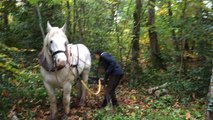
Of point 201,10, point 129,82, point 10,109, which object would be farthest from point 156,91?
point 10,109

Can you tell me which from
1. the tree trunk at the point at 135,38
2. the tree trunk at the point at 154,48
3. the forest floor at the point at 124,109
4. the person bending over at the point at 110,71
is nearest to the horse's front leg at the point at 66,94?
the forest floor at the point at 124,109

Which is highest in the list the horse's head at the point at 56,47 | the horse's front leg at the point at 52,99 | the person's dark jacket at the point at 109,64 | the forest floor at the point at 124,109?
the horse's head at the point at 56,47

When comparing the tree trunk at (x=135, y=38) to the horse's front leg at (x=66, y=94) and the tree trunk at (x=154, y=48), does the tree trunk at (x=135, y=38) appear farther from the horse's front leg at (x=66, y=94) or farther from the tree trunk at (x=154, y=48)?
Result: the horse's front leg at (x=66, y=94)

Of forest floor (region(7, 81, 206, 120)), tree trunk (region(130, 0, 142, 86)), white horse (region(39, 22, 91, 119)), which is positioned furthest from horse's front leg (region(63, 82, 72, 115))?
tree trunk (region(130, 0, 142, 86))

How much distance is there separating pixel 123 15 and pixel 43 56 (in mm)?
5885

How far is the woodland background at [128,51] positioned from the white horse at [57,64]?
2.17ft

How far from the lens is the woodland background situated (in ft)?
28.9

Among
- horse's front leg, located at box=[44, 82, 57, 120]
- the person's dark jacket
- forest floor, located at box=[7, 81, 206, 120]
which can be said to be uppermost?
the person's dark jacket

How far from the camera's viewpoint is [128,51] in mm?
13250

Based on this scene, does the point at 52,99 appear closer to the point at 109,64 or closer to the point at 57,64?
the point at 57,64

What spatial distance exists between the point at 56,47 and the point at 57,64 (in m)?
0.37

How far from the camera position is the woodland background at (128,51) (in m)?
8.80

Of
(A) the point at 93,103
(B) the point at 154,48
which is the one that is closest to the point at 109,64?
(A) the point at 93,103

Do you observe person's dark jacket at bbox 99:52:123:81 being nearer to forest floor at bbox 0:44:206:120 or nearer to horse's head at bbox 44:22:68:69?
forest floor at bbox 0:44:206:120
